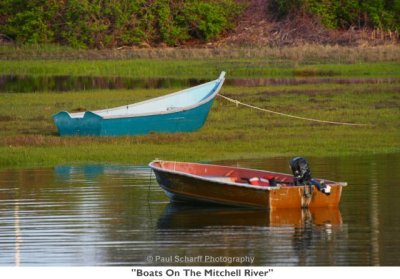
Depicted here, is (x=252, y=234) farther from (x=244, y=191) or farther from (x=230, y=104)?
(x=230, y=104)

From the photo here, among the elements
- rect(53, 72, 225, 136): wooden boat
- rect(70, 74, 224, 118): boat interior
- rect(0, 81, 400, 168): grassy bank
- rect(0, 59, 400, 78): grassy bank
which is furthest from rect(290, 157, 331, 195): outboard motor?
rect(0, 59, 400, 78): grassy bank

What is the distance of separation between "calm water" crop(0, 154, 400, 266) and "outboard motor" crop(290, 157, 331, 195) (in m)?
0.37

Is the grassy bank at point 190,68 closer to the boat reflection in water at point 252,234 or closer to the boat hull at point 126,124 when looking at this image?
the boat hull at point 126,124

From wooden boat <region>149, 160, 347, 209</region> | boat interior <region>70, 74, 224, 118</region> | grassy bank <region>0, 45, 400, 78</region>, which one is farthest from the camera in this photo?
grassy bank <region>0, 45, 400, 78</region>

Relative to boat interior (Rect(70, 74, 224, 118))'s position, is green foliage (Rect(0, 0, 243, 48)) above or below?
above

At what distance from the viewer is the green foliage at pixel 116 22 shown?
53781mm

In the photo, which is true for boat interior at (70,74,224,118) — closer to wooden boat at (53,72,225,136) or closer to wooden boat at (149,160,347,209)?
wooden boat at (53,72,225,136)

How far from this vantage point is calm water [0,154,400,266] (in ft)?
44.6

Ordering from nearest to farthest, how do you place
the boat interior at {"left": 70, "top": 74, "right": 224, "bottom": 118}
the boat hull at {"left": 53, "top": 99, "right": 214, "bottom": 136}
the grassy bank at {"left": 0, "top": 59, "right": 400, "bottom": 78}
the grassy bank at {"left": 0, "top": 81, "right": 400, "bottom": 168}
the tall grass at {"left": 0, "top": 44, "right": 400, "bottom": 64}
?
the grassy bank at {"left": 0, "top": 81, "right": 400, "bottom": 168}
the boat hull at {"left": 53, "top": 99, "right": 214, "bottom": 136}
the boat interior at {"left": 70, "top": 74, "right": 224, "bottom": 118}
the grassy bank at {"left": 0, "top": 59, "right": 400, "bottom": 78}
the tall grass at {"left": 0, "top": 44, "right": 400, "bottom": 64}

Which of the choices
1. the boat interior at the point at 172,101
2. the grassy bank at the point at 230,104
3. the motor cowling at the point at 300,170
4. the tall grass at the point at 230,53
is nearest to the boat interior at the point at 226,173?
the motor cowling at the point at 300,170

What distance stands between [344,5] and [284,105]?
26.1m

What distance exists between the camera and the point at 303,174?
16250mm

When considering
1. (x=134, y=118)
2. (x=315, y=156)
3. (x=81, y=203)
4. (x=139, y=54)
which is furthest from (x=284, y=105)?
(x=139, y=54)

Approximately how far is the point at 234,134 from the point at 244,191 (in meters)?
8.88
